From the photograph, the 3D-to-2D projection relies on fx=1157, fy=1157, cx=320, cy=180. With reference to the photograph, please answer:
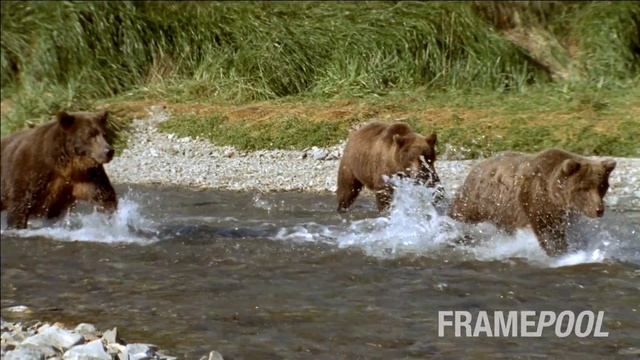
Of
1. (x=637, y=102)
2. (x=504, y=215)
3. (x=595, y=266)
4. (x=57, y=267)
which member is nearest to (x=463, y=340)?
(x=595, y=266)

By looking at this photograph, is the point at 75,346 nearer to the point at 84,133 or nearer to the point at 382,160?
the point at 84,133

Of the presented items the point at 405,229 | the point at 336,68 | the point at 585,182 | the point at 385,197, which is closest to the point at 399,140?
the point at 385,197

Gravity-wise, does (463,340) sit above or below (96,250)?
above

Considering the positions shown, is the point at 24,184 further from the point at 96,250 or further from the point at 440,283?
the point at 440,283

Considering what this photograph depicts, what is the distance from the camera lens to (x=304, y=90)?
10.4 meters

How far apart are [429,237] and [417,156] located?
25.6 inches

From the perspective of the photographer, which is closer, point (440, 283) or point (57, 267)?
point (440, 283)

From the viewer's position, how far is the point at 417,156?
303 inches

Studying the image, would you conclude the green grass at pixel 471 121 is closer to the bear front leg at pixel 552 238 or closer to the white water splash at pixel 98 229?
Answer: the white water splash at pixel 98 229

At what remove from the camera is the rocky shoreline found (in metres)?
4.55

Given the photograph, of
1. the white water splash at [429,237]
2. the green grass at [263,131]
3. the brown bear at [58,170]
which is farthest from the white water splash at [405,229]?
the green grass at [263,131]

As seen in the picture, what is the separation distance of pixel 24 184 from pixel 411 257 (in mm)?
2782

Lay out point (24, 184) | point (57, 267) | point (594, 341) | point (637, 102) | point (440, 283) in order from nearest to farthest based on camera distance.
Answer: point (594, 341) → point (440, 283) → point (57, 267) → point (24, 184) → point (637, 102)

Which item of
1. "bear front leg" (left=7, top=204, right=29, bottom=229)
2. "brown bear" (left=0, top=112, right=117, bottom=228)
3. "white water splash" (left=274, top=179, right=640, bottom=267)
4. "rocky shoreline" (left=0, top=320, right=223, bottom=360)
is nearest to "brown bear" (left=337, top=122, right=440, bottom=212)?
"white water splash" (left=274, top=179, right=640, bottom=267)
